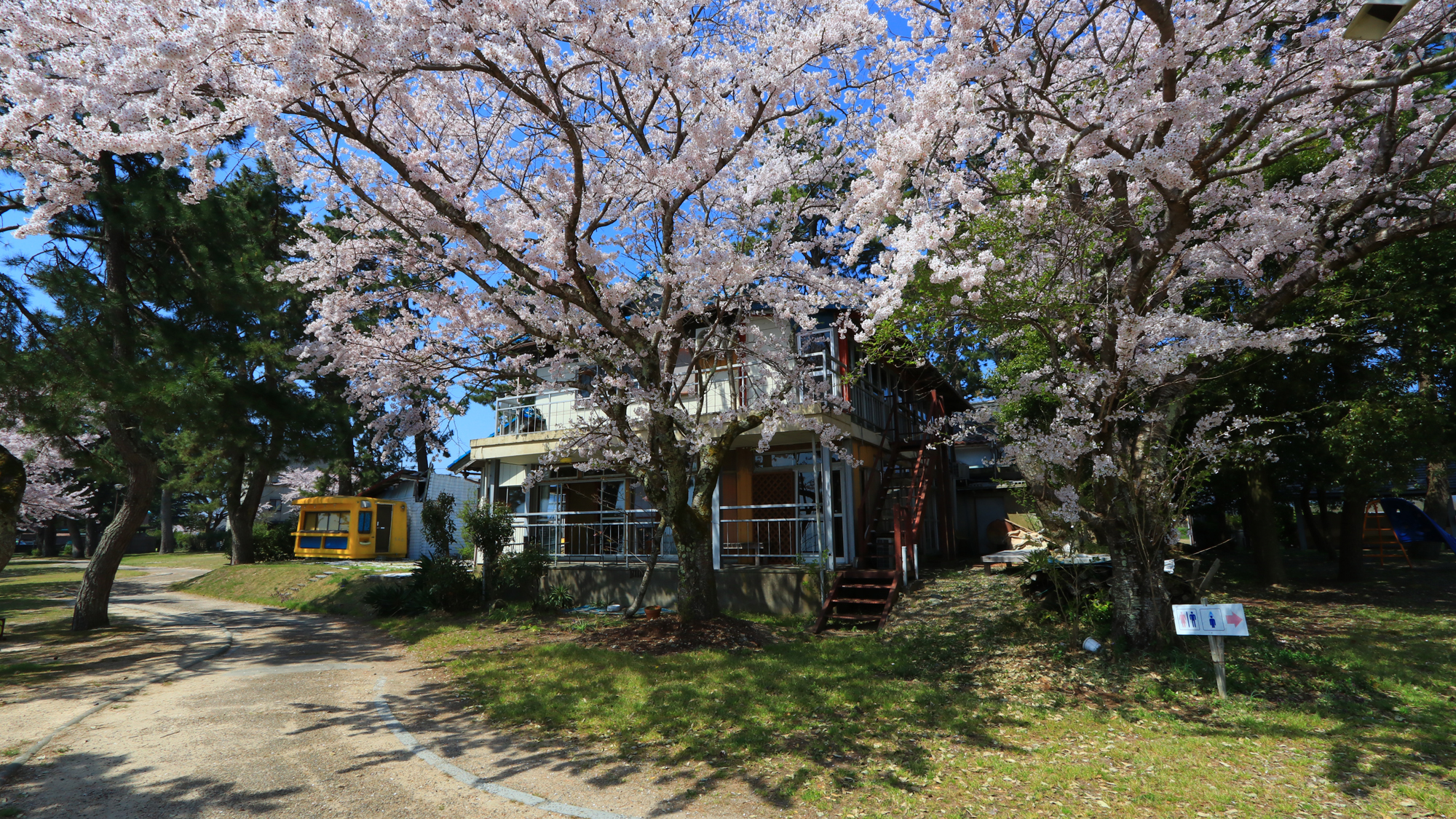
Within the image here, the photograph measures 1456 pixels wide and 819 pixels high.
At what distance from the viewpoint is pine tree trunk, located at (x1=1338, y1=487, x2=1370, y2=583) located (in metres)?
12.6

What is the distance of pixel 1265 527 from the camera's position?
13.0 m

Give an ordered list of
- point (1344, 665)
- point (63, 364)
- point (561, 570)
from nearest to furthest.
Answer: point (1344, 665), point (63, 364), point (561, 570)

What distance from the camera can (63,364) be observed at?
890 centimetres

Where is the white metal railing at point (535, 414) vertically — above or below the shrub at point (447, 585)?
above

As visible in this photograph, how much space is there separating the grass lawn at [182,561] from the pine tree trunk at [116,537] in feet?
52.3

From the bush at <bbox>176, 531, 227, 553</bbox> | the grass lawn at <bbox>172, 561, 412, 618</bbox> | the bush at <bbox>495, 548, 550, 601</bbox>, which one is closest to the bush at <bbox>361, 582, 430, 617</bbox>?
the grass lawn at <bbox>172, 561, 412, 618</bbox>

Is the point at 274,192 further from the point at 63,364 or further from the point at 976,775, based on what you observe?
the point at 976,775

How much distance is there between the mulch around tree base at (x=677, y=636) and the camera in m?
9.34

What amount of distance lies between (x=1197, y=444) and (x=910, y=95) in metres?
5.12

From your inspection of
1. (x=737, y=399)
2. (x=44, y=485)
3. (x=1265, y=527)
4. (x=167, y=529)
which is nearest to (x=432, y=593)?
(x=737, y=399)

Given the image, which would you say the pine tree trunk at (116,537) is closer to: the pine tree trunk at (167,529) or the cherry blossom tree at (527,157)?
the cherry blossom tree at (527,157)

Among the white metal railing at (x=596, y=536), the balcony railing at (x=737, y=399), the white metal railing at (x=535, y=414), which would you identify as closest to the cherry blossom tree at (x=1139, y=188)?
the balcony railing at (x=737, y=399)

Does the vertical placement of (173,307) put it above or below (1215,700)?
above

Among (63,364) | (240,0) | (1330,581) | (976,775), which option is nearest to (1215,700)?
(976,775)
